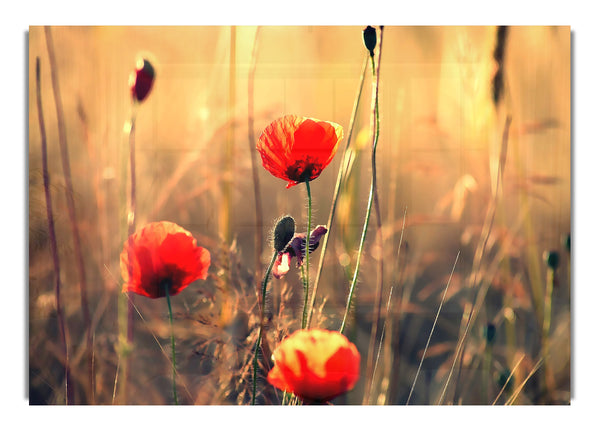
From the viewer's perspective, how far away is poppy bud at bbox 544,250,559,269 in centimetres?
178

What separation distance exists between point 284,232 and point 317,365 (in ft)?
1.11

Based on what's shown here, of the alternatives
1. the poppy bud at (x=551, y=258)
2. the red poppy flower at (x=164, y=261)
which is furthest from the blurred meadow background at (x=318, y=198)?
the red poppy flower at (x=164, y=261)

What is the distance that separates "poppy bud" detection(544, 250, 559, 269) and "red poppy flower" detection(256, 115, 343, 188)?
708 mm

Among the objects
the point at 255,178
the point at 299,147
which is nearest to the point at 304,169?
the point at 299,147

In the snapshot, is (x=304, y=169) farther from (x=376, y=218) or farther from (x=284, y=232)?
(x=376, y=218)

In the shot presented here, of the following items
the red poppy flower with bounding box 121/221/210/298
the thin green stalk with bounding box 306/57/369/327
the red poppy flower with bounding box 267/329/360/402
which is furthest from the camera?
the thin green stalk with bounding box 306/57/369/327

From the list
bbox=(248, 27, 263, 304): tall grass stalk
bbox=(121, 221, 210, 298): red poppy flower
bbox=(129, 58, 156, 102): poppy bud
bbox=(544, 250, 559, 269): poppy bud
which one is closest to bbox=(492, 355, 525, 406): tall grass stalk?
bbox=(544, 250, 559, 269): poppy bud

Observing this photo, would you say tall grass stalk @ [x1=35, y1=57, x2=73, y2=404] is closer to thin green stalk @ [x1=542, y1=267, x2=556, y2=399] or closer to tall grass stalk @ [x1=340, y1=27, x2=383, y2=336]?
tall grass stalk @ [x1=340, y1=27, x2=383, y2=336]

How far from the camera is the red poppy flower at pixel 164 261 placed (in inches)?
60.9

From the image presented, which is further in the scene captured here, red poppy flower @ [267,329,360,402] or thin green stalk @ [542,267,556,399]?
thin green stalk @ [542,267,556,399]
